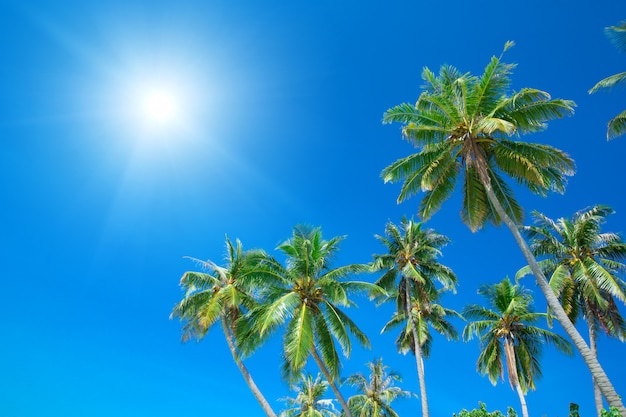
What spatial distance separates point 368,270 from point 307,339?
526cm

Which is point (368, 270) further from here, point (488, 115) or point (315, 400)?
point (315, 400)

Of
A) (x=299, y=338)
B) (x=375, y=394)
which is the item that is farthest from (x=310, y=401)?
(x=299, y=338)

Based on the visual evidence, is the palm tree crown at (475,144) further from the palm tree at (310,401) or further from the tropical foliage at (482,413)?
the palm tree at (310,401)

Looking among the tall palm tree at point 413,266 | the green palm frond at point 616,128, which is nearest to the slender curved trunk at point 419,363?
the tall palm tree at point 413,266

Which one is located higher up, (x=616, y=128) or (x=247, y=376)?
(x=616, y=128)

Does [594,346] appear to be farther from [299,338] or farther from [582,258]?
[299,338]

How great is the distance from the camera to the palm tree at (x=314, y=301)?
20.6 meters

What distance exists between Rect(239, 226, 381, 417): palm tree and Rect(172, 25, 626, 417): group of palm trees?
0.06 m

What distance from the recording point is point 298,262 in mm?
22031

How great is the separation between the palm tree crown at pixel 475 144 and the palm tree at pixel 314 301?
214 inches

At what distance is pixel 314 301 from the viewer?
2183 cm

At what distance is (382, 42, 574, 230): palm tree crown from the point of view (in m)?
17.2

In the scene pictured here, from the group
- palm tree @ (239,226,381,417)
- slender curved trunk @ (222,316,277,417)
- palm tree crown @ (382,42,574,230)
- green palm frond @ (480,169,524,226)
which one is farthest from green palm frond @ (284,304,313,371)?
green palm frond @ (480,169,524,226)

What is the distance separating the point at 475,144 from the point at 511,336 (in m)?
16.2
